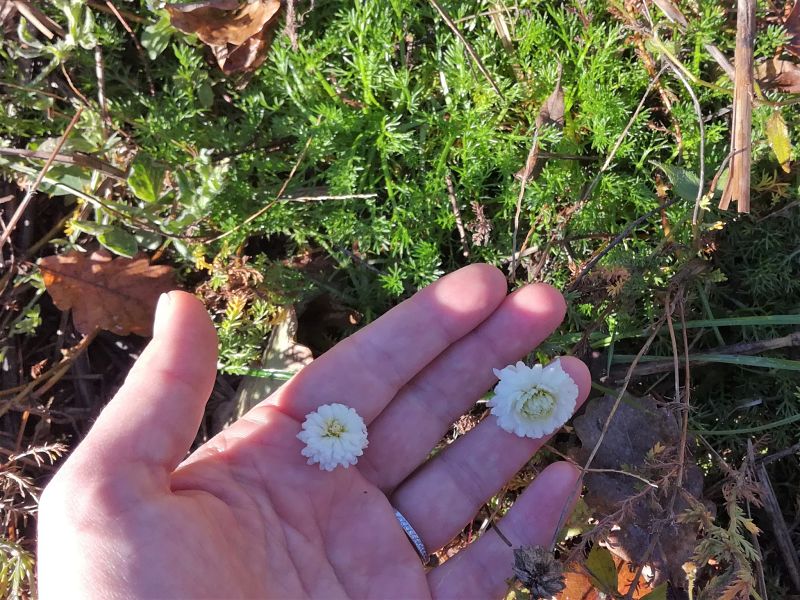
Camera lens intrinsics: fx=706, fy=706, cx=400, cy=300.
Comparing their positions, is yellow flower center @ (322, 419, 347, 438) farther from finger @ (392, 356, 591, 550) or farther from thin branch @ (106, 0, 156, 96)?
thin branch @ (106, 0, 156, 96)

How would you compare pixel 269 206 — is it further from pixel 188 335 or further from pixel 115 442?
pixel 115 442

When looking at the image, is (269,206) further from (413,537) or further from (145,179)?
(413,537)

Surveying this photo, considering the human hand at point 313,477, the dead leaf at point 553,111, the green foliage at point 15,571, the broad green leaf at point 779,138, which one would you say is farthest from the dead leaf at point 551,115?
the green foliage at point 15,571

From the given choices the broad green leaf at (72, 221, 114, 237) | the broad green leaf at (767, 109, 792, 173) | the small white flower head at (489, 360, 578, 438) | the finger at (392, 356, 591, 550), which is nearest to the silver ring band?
the finger at (392, 356, 591, 550)

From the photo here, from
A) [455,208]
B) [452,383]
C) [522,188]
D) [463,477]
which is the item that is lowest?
[463,477]

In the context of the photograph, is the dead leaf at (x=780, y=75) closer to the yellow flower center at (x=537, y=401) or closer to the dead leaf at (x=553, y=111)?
the dead leaf at (x=553, y=111)

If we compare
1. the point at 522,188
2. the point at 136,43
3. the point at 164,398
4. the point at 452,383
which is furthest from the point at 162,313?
the point at 136,43

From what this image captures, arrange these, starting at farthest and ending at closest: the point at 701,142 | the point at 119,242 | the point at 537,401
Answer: the point at 119,242
the point at 701,142
the point at 537,401
